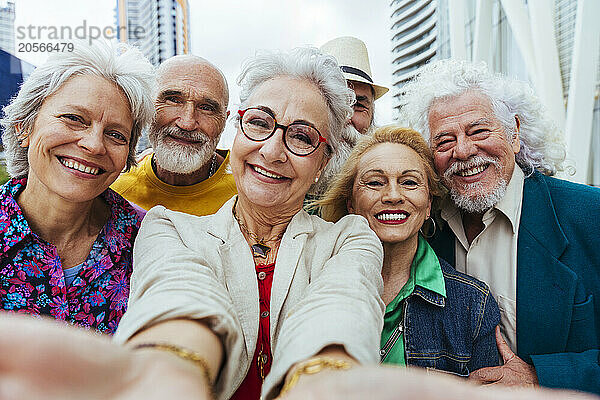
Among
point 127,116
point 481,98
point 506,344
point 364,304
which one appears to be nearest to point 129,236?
point 127,116

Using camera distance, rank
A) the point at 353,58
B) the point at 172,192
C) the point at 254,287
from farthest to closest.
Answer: the point at 353,58
the point at 172,192
the point at 254,287

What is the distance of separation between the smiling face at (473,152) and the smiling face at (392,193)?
28 cm

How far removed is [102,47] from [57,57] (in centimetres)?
18

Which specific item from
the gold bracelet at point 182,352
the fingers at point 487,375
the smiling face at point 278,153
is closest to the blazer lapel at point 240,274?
the smiling face at point 278,153

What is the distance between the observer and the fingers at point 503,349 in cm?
201

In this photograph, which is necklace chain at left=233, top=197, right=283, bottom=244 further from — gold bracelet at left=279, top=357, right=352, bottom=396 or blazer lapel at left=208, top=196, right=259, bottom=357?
gold bracelet at left=279, top=357, right=352, bottom=396

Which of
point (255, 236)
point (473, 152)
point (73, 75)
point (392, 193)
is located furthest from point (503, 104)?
point (73, 75)

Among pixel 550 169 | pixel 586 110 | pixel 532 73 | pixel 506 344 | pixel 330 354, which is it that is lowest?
pixel 506 344

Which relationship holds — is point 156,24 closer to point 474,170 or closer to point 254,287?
point 474,170

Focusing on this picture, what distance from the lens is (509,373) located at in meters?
1.94

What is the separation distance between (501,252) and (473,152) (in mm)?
541

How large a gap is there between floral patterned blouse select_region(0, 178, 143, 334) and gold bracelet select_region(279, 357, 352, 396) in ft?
3.68

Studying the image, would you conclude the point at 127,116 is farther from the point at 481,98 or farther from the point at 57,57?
the point at 481,98

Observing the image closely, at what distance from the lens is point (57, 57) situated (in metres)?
1.83
